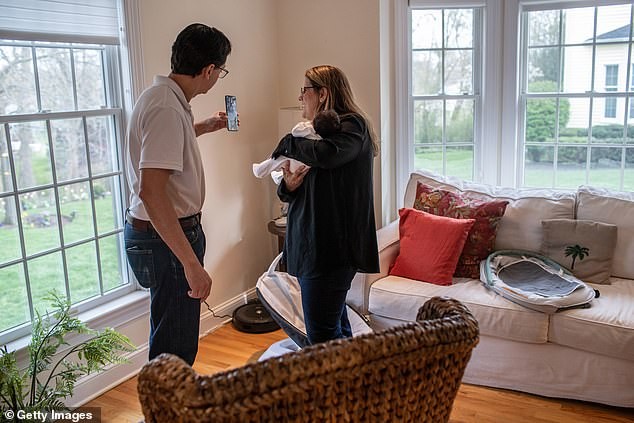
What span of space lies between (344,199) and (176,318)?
2.27 feet

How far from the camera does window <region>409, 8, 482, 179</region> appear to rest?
3.88 metres

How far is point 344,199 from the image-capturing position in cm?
220

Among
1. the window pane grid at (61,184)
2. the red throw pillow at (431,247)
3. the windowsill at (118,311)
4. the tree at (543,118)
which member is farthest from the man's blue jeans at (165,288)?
the tree at (543,118)

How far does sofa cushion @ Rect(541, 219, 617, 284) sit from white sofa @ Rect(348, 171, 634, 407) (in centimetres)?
7

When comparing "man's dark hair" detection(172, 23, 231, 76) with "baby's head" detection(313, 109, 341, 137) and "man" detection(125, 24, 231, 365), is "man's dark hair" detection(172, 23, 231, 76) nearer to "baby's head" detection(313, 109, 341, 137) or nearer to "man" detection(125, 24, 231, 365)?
"man" detection(125, 24, 231, 365)

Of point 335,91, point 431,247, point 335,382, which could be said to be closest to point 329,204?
point 335,91

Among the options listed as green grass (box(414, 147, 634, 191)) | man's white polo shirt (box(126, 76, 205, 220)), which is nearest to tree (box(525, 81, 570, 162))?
green grass (box(414, 147, 634, 191))

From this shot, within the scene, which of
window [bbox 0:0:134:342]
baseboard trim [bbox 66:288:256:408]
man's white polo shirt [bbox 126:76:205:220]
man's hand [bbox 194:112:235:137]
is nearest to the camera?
man's white polo shirt [bbox 126:76:205:220]

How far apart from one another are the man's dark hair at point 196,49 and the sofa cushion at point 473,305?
60.2 inches

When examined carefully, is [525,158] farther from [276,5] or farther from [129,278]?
[129,278]

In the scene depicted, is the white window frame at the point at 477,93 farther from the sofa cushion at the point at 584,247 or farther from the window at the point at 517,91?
the sofa cushion at the point at 584,247

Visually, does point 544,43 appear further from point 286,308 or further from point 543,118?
point 286,308

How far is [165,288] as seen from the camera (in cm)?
204

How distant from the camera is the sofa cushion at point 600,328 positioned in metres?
2.59
